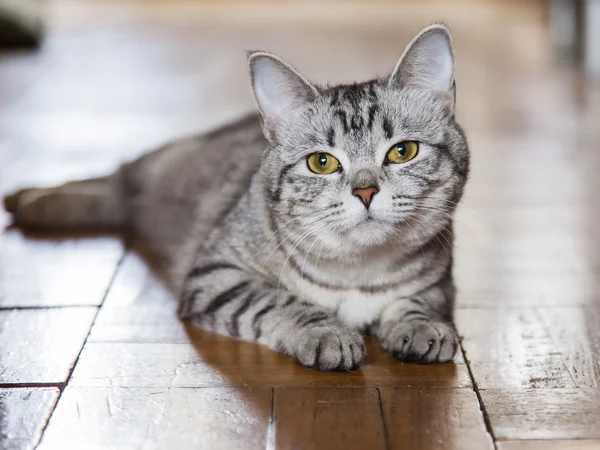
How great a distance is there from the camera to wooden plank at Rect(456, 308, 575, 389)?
5.60 feet

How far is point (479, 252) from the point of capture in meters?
2.45

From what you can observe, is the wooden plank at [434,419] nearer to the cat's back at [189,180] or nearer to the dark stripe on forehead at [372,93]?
the dark stripe on forehead at [372,93]

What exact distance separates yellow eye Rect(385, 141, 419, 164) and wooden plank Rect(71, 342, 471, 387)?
1.33 feet

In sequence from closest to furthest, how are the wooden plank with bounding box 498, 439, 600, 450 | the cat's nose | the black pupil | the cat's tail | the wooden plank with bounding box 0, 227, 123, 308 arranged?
the wooden plank with bounding box 498, 439, 600, 450
the cat's nose
the black pupil
the wooden plank with bounding box 0, 227, 123, 308
the cat's tail

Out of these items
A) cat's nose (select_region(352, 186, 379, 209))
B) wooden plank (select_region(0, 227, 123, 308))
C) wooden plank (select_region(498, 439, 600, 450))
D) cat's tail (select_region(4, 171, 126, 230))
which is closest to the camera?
wooden plank (select_region(498, 439, 600, 450))

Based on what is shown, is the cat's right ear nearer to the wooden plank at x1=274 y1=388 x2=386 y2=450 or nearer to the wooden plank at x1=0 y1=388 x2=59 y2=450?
the wooden plank at x1=274 y1=388 x2=386 y2=450

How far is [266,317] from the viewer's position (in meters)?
1.87

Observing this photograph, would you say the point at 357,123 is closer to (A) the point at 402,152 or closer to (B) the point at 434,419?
(A) the point at 402,152

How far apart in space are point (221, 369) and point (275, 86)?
60cm

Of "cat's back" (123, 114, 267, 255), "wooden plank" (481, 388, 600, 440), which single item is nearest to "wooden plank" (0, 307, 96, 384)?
"cat's back" (123, 114, 267, 255)

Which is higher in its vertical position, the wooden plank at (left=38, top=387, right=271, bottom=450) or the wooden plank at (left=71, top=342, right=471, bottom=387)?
the wooden plank at (left=38, top=387, right=271, bottom=450)

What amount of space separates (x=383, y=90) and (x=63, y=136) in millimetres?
2235

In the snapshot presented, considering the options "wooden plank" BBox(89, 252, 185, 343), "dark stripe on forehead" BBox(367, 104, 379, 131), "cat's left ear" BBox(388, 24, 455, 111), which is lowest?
"wooden plank" BBox(89, 252, 185, 343)

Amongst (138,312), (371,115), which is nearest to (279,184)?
(371,115)
